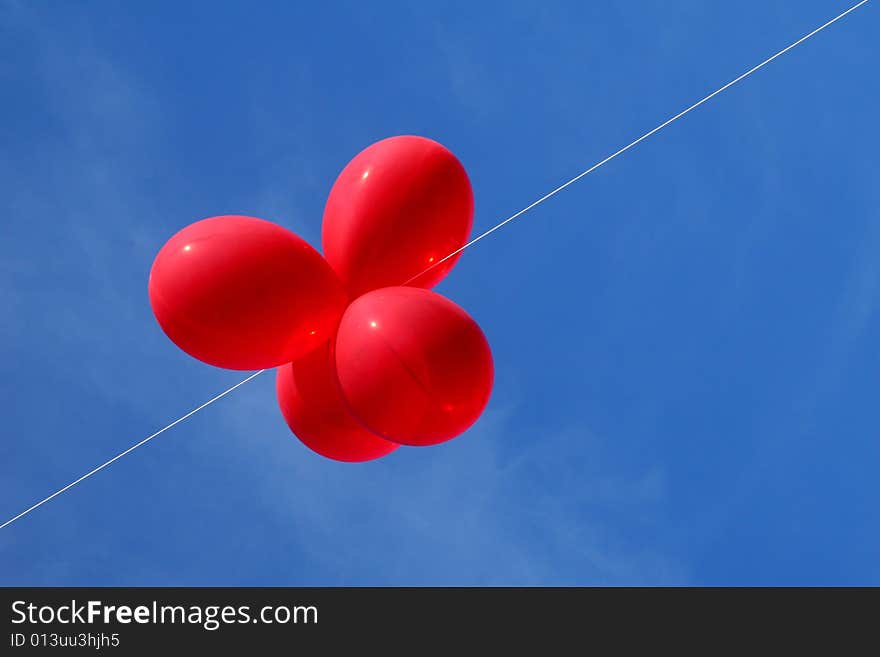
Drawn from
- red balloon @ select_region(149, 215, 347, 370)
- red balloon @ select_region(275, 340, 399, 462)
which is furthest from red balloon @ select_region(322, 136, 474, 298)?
red balloon @ select_region(275, 340, 399, 462)

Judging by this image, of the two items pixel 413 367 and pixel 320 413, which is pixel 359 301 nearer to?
pixel 413 367

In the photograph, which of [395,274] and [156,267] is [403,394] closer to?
[395,274]

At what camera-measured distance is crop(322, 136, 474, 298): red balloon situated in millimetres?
5648

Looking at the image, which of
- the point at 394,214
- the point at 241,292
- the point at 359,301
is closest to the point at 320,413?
the point at 359,301

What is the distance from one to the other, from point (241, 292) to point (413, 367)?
1.07 m

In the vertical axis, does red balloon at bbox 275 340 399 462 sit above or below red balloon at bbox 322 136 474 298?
below

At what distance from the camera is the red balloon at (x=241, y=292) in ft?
17.3

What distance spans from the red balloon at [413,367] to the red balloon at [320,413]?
555 mm

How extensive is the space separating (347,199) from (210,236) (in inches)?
34.9

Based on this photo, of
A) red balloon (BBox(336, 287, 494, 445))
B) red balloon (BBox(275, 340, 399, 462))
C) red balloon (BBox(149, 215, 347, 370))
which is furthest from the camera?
red balloon (BBox(275, 340, 399, 462))

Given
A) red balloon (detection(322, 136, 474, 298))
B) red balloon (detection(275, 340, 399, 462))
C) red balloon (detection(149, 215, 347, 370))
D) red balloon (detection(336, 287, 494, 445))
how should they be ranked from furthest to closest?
red balloon (detection(275, 340, 399, 462))
red balloon (detection(322, 136, 474, 298))
red balloon (detection(149, 215, 347, 370))
red balloon (detection(336, 287, 494, 445))

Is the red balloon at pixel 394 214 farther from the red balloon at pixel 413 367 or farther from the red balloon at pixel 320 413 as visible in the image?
the red balloon at pixel 320 413

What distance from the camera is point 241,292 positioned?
525cm

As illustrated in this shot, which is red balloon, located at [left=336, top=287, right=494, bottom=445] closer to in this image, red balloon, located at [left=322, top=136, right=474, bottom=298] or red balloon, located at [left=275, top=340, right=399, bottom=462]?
red balloon, located at [left=322, top=136, right=474, bottom=298]
